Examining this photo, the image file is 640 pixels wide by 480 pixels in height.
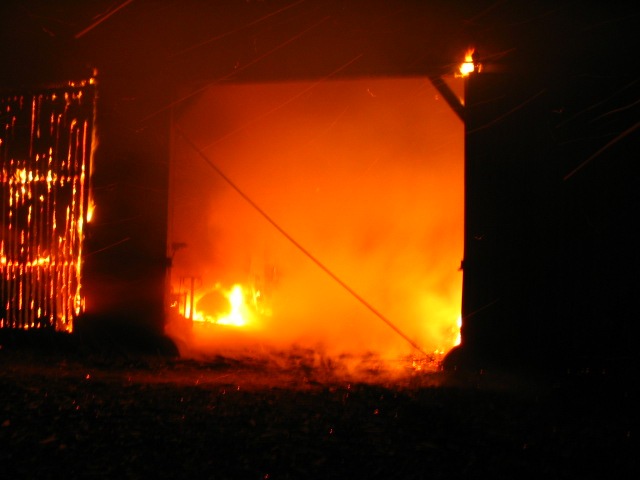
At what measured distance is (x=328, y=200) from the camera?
43.1ft

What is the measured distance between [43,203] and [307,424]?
644 cm

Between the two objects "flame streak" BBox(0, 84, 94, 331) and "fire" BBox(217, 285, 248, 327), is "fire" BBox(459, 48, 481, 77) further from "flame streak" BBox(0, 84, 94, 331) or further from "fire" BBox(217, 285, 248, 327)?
"fire" BBox(217, 285, 248, 327)

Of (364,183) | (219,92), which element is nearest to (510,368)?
(364,183)

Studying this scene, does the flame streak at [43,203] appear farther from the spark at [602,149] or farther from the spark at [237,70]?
the spark at [602,149]

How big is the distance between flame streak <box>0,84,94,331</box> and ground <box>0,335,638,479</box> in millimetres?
1583

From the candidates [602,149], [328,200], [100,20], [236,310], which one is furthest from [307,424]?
[328,200]

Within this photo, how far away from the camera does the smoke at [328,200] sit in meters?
11.8

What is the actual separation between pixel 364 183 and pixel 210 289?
4.58m

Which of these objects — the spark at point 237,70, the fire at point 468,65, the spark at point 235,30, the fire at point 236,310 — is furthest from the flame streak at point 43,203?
the fire at point 468,65

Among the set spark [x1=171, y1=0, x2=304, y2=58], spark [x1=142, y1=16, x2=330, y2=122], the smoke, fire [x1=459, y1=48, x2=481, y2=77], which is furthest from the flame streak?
fire [x1=459, y1=48, x2=481, y2=77]

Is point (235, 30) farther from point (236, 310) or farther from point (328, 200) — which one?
point (236, 310)

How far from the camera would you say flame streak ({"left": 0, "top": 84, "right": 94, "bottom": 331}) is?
8516mm

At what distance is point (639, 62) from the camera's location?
22.0 ft

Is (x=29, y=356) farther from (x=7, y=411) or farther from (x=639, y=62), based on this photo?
(x=639, y=62)
